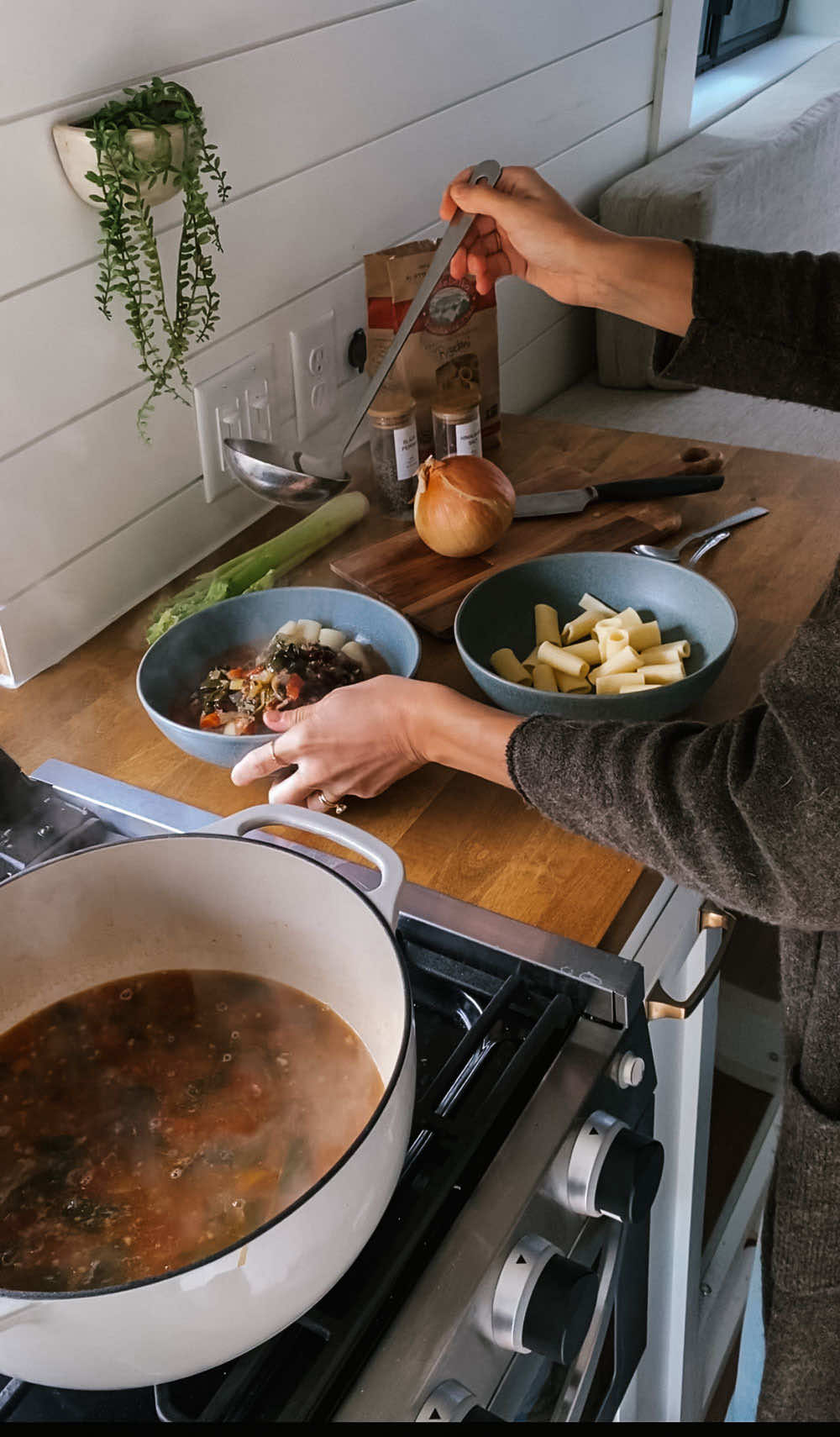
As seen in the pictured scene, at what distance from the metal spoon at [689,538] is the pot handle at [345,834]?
667 mm

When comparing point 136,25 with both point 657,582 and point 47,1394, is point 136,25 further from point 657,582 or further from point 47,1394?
point 47,1394

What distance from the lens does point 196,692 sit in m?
1.16

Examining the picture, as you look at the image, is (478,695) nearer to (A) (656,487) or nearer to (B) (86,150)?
(A) (656,487)

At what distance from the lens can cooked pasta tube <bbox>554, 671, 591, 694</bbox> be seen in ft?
3.69

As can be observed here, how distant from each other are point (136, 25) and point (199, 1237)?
1.07 metres

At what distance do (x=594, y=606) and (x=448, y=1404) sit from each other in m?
0.78

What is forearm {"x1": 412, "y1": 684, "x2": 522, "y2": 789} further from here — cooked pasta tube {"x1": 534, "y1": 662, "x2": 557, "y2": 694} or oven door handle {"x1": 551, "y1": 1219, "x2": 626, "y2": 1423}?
oven door handle {"x1": 551, "y1": 1219, "x2": 626, "y2": 1423}

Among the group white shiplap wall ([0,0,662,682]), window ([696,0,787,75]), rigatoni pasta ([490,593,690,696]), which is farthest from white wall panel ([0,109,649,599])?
window ([696,0,787,75])

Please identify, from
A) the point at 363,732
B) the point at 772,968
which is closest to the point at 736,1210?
the point at 772,968

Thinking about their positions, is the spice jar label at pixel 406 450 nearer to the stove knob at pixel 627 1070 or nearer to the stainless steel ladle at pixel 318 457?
the stainless steel ladle at pixel 318 457

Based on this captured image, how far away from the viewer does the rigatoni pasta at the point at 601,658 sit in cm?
109

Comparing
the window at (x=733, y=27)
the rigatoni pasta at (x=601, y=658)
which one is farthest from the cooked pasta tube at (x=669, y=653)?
the window at (x=733, y=27)

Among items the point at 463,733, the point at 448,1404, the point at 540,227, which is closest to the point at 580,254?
the point at 540,227

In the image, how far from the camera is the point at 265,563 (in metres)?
1.34
